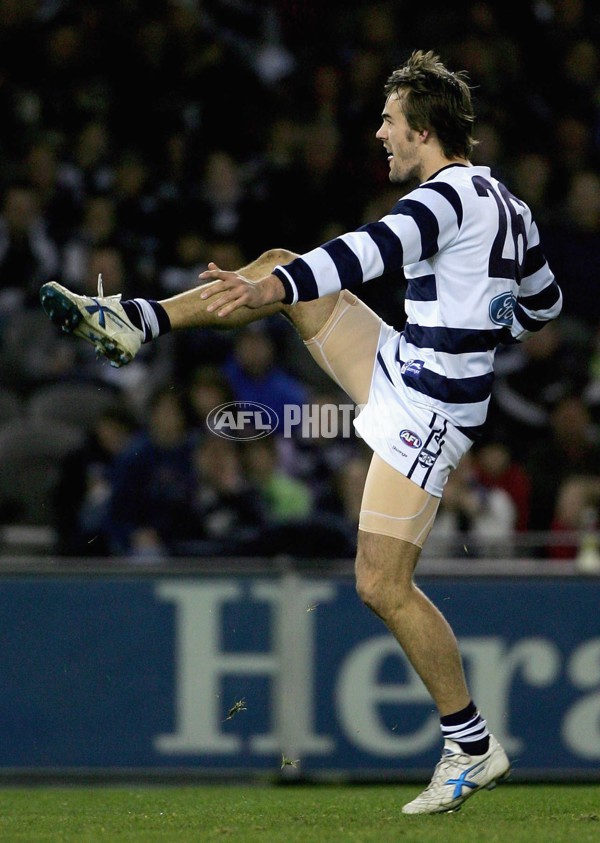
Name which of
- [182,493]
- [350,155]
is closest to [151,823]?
[182,493]

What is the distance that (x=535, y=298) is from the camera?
477 cm

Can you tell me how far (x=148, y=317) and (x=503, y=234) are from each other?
1061 millimetres

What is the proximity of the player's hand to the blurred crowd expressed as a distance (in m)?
2.61

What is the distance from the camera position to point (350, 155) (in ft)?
28.3

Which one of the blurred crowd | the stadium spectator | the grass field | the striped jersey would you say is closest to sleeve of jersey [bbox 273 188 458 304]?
the striped jersey

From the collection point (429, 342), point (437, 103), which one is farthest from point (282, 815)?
point (437, 103)

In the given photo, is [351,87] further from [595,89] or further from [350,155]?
[595,89]

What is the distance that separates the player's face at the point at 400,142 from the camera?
14.7 feet

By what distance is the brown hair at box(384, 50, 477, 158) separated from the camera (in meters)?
4.45

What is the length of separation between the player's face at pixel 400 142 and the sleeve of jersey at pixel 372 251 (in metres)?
0.29

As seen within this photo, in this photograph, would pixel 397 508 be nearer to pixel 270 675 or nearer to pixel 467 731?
pixel 467 731

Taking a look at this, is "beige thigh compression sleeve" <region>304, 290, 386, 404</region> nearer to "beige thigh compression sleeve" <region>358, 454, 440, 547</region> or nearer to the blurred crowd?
"beige thigh compression sleeve" <region>358, 454, 440, 547</region>

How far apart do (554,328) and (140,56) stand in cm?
314
